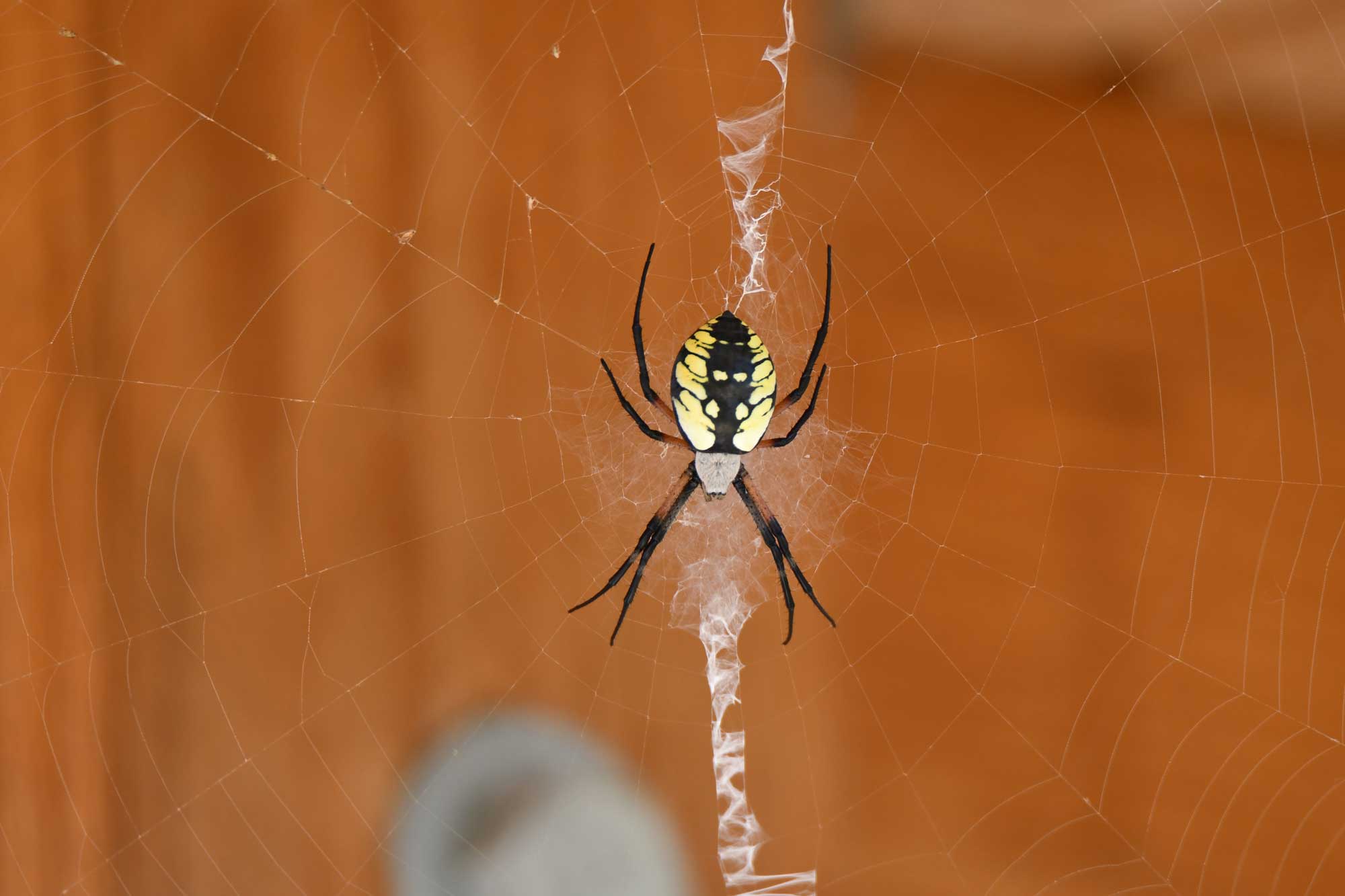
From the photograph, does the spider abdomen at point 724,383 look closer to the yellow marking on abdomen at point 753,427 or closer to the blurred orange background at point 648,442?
the yellow marking on abdomen at point 753,427

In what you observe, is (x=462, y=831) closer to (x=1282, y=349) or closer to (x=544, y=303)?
(x=544, y=303)

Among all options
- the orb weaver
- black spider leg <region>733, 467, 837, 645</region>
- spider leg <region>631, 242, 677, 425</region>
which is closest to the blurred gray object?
the orb weaver

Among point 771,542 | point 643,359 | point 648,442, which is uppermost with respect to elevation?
point 643,359

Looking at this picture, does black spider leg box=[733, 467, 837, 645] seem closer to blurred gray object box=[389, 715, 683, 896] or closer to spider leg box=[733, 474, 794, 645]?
spider leg box=[733, 474, 794, 645]

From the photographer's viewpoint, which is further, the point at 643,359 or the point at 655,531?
the point at 655,531

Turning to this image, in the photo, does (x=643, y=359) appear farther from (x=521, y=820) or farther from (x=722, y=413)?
(x=521, y=820)

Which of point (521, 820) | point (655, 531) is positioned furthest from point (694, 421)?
point (521, 820)

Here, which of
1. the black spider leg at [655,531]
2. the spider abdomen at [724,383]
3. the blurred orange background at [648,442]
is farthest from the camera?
the black spider leg at [655,531]

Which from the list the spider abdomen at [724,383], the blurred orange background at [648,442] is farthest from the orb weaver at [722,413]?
the blurred orange background at [648,442]
